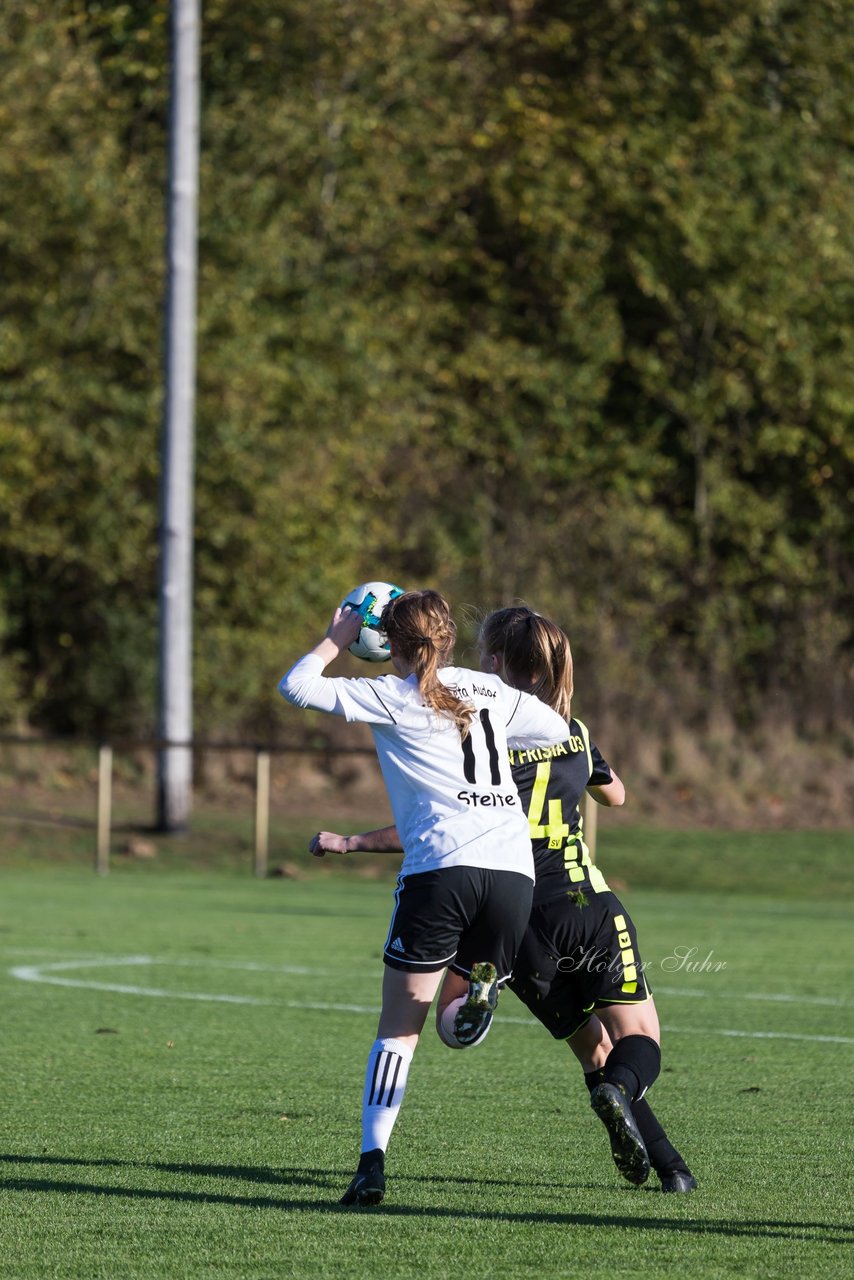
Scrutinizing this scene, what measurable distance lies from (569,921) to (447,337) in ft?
83.8

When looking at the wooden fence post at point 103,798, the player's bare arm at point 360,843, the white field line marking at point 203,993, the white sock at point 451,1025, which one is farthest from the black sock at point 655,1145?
the wooden fence post at point 103,798

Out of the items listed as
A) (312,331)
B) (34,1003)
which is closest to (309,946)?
(34,1003)

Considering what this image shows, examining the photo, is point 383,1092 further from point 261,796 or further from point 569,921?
point 261,796

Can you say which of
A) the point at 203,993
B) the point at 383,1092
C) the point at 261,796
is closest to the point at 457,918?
the point at 383,1092

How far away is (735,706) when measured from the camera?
2838 cm

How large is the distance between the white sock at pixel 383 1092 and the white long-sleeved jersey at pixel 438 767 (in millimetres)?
509

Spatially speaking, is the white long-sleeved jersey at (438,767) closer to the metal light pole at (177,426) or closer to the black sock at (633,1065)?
the black sock at (633,1065)

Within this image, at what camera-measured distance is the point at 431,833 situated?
202 inches

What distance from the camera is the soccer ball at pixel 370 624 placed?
538cm

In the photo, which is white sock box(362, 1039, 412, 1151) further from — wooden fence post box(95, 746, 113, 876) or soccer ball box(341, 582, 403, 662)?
wooden fence post box(95, 746, 113, 876)

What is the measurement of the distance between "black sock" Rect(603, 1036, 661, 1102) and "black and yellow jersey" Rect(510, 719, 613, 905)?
1.49ft

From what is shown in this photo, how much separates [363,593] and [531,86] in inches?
1057

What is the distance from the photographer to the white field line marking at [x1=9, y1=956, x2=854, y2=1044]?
8.83m

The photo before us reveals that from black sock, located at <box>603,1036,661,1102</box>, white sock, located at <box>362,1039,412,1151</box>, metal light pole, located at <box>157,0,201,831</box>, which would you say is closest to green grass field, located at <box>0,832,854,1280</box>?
white sock, located at <box>362,1039,412,1151</box>
